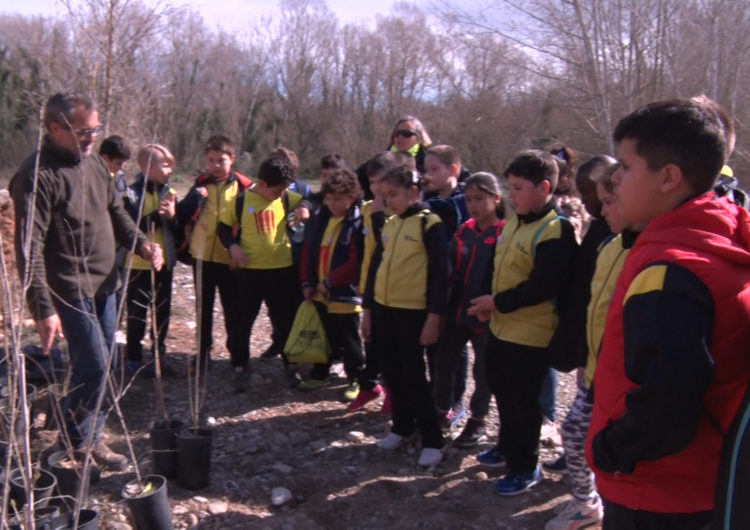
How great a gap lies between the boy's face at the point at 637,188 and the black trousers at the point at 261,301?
3695 millimetres

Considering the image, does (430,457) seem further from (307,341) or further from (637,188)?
(637,188)

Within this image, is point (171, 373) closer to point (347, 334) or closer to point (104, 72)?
point (347, 334)

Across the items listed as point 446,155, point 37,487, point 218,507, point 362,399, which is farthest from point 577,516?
point 37,487

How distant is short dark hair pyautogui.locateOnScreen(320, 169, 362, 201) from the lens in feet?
16.0

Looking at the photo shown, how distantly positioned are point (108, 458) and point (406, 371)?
172cm

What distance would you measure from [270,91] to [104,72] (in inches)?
1148

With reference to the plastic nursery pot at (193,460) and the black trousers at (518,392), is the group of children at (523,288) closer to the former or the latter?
the black trousers at (518,392)

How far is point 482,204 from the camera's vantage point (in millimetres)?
4039

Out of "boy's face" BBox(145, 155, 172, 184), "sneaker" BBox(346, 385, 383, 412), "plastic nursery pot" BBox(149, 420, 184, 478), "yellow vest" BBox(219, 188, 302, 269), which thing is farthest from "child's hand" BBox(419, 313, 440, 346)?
"boy's face" BBox(145, 155, 172, 184)

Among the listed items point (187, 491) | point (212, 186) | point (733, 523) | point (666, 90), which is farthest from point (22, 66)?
point (733, 523)

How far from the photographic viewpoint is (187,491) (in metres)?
3.76

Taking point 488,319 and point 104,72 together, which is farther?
point 104,72

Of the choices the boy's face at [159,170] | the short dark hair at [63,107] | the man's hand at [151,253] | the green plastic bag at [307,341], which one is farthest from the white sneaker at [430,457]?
the boy's face at [159,170]

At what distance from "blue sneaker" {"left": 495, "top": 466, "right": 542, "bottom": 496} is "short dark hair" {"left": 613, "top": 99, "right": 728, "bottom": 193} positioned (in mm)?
2249
